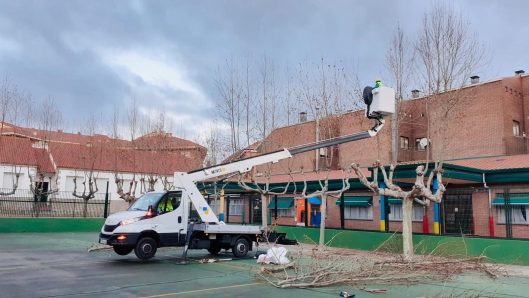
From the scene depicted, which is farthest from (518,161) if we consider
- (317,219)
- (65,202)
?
(65,202)

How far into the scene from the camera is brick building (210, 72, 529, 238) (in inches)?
859

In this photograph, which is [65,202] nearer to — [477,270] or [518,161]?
[477,270]

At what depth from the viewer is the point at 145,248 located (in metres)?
14.7

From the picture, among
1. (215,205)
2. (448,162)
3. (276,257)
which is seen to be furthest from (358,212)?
(276,257)

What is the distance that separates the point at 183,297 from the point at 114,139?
94.7 feet

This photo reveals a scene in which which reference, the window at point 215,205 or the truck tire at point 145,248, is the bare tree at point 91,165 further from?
the truck tire at point 145,248

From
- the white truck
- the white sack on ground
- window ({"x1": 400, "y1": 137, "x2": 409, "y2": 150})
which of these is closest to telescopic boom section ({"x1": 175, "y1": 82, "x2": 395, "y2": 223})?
the white truck

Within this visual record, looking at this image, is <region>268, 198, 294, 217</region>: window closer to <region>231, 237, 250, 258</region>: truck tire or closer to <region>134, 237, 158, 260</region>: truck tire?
<region>231, 237, 250, 258</region>: truck tire

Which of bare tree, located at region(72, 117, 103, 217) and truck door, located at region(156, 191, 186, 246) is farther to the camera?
bare tree, located at region(72, 117, 103, 217)

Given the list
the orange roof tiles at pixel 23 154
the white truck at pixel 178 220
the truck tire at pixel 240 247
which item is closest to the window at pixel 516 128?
the white truck at pixel 178 220

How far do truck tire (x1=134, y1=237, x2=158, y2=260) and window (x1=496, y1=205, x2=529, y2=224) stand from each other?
17287 mm

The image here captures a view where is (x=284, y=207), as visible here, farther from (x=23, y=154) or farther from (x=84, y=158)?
(x=23, y=154)

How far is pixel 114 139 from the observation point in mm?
35812

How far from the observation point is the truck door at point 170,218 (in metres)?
15.1
